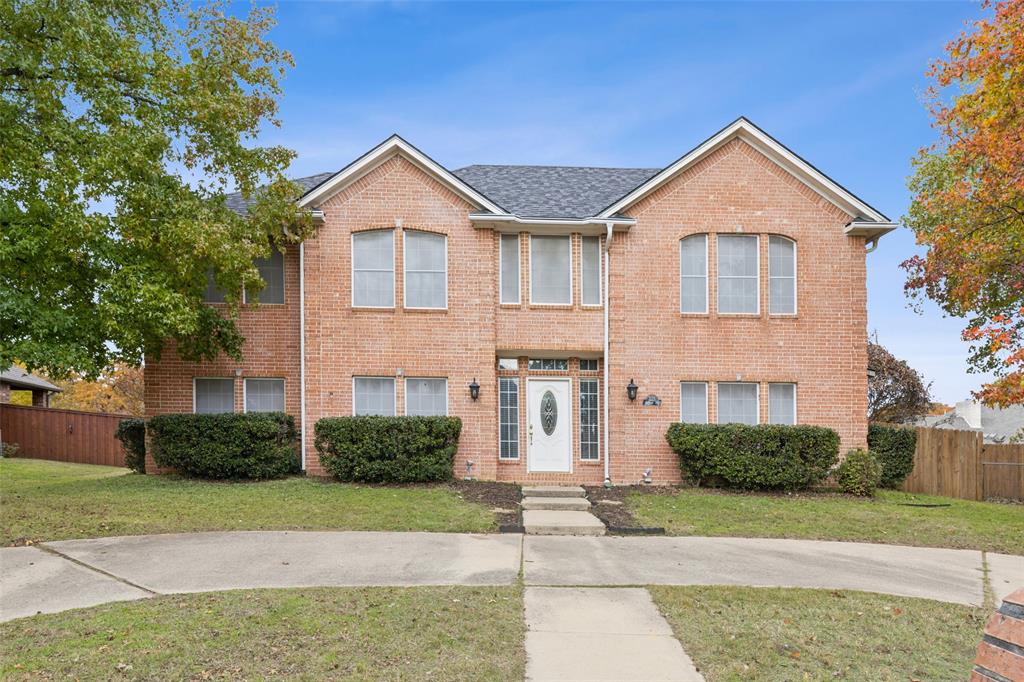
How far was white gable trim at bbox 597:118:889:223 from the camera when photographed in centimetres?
1399

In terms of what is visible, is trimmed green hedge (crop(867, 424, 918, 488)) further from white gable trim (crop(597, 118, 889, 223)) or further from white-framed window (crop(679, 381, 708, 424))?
white gable trim (crop(597, 118, 889, 223))

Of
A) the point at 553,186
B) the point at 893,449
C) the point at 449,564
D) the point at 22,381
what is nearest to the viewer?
the point at 449,564

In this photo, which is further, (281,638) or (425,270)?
(425,270)

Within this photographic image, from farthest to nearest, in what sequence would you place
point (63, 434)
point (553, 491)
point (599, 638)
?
point (63, 434), point (553, 491), point (599, 638)

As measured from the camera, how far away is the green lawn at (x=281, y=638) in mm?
4309

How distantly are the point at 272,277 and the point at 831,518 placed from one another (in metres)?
11.8

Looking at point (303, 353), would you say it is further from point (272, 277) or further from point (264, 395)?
point (272, 277)

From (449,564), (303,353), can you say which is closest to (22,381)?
(303,353)

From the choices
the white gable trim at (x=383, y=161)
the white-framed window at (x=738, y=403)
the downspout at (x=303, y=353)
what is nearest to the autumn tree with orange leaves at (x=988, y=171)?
the white-framed window at (x=738, y=403)

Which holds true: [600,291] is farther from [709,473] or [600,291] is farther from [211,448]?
[211,448]

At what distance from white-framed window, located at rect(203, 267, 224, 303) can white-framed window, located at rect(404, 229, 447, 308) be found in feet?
13.4

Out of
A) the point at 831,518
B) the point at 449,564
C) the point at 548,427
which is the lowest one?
the point at 831,518

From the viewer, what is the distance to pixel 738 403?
46.8 feet

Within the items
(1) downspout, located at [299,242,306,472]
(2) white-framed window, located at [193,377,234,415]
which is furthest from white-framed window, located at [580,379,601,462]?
(2) white-framed window, located at [193,377,234,415]
